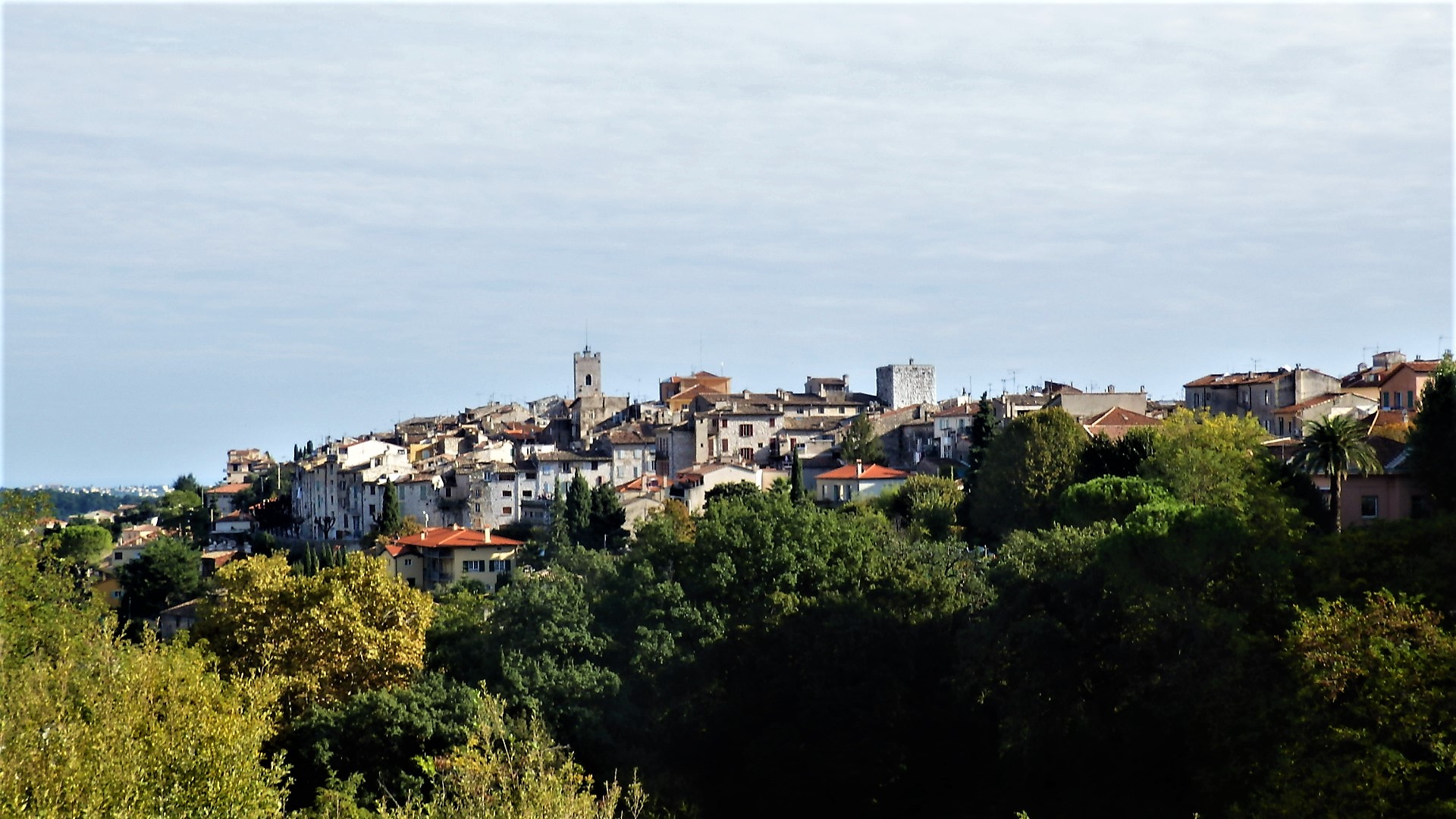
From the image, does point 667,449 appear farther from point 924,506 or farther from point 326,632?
point 326,632

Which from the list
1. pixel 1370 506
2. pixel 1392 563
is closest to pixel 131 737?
pixel 1392 563

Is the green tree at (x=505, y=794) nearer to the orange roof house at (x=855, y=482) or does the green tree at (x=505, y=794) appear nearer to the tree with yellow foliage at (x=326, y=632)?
the tree with yellow foliage at (x=326, y=632)

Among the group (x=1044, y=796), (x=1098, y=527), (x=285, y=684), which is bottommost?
(x=1044, y=796)

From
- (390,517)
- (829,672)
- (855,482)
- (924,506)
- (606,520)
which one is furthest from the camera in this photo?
(390,517)

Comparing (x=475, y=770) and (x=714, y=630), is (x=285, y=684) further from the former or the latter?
(x=475, y=770)

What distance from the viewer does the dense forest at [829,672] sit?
24.6 meters

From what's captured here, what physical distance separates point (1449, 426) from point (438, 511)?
6151cm

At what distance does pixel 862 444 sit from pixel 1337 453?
4698cm

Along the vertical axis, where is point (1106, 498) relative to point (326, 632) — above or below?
above

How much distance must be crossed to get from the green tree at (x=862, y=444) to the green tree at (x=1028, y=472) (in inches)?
1039

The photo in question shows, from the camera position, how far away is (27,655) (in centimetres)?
3553

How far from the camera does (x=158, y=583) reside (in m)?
77.5

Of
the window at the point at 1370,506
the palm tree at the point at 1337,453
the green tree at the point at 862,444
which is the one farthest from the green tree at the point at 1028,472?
the green tree at the point at 862,444

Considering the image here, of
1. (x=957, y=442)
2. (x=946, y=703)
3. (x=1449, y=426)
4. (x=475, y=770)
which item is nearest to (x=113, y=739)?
(x=475, y=770)
